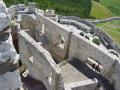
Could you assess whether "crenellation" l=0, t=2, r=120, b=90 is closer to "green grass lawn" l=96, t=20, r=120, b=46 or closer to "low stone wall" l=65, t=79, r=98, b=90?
"low stone wall" l=65, t=79, r=98, b=90

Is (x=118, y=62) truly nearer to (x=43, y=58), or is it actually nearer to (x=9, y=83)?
(x=43, y=58)

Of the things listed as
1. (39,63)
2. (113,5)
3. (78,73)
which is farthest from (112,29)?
(39,63)

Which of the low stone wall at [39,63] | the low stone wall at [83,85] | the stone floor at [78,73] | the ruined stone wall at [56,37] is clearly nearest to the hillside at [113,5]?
the ruined stone wall at [56,37]

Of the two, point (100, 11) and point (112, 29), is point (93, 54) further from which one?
point (100, 11)

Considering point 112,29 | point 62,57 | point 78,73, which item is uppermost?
point 78,73

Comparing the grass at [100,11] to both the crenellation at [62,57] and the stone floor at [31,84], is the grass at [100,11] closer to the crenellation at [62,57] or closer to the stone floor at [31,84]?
the crenellation at [62,57]

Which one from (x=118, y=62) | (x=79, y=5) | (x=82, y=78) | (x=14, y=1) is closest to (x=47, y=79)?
(x=82, y=78)
